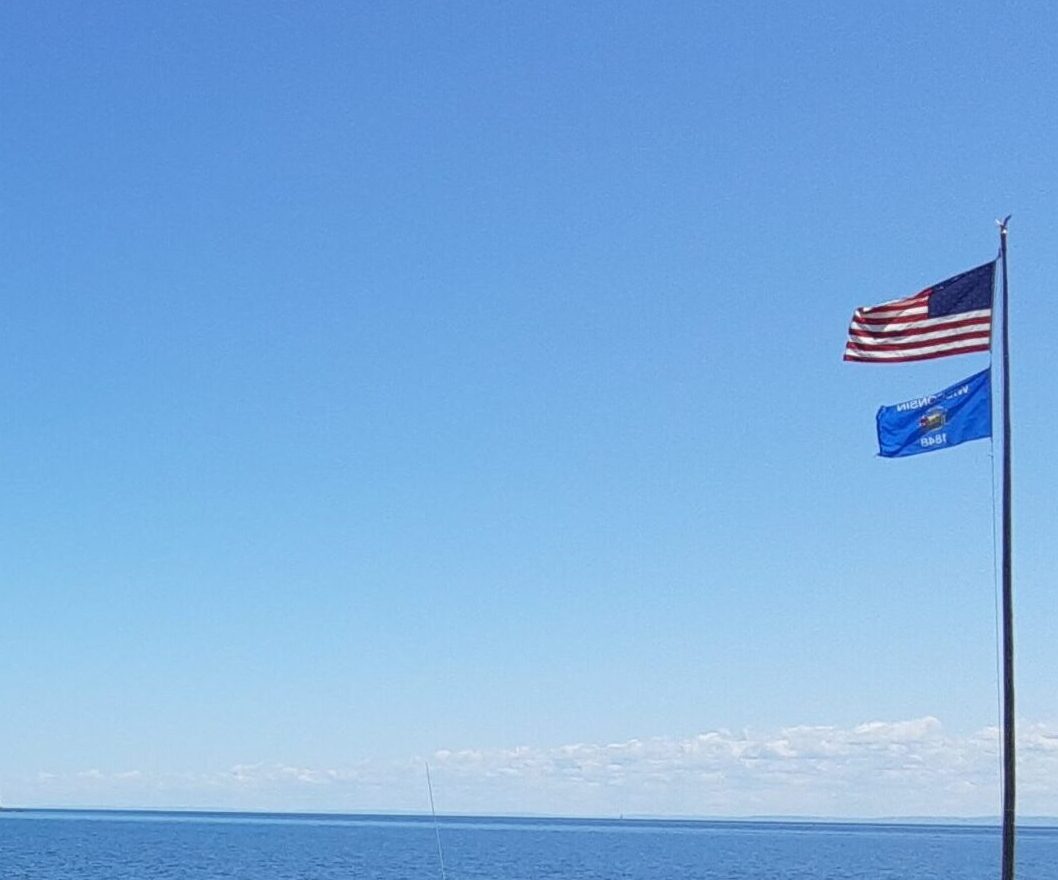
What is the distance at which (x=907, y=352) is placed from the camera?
1945 cm

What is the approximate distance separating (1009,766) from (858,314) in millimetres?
6500

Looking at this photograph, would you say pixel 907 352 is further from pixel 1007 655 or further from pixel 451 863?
pixel 451 863

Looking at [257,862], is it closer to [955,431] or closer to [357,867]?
[357,867]

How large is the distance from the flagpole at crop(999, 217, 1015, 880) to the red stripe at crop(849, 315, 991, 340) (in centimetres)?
43

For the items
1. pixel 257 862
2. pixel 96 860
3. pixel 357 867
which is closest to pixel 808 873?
pixel 357 867

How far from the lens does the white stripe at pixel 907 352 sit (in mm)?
19109

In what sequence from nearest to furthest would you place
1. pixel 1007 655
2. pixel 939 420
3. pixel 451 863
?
pixel 1007 655 → pixel 939 420 → pixel 451 863

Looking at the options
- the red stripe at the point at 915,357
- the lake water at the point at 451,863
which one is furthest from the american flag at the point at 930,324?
the lake water at the point at 451,863

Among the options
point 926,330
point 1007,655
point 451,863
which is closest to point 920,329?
point 926,330

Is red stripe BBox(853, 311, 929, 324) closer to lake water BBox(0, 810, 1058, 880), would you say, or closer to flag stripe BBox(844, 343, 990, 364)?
flag stripe BBox(844, 343, 990, 364)

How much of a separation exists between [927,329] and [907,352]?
1.37 feet

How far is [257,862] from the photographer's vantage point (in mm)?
116250

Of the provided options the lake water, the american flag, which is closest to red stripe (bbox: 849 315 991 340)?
the american flag

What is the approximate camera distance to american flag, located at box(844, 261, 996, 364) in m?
19.1
